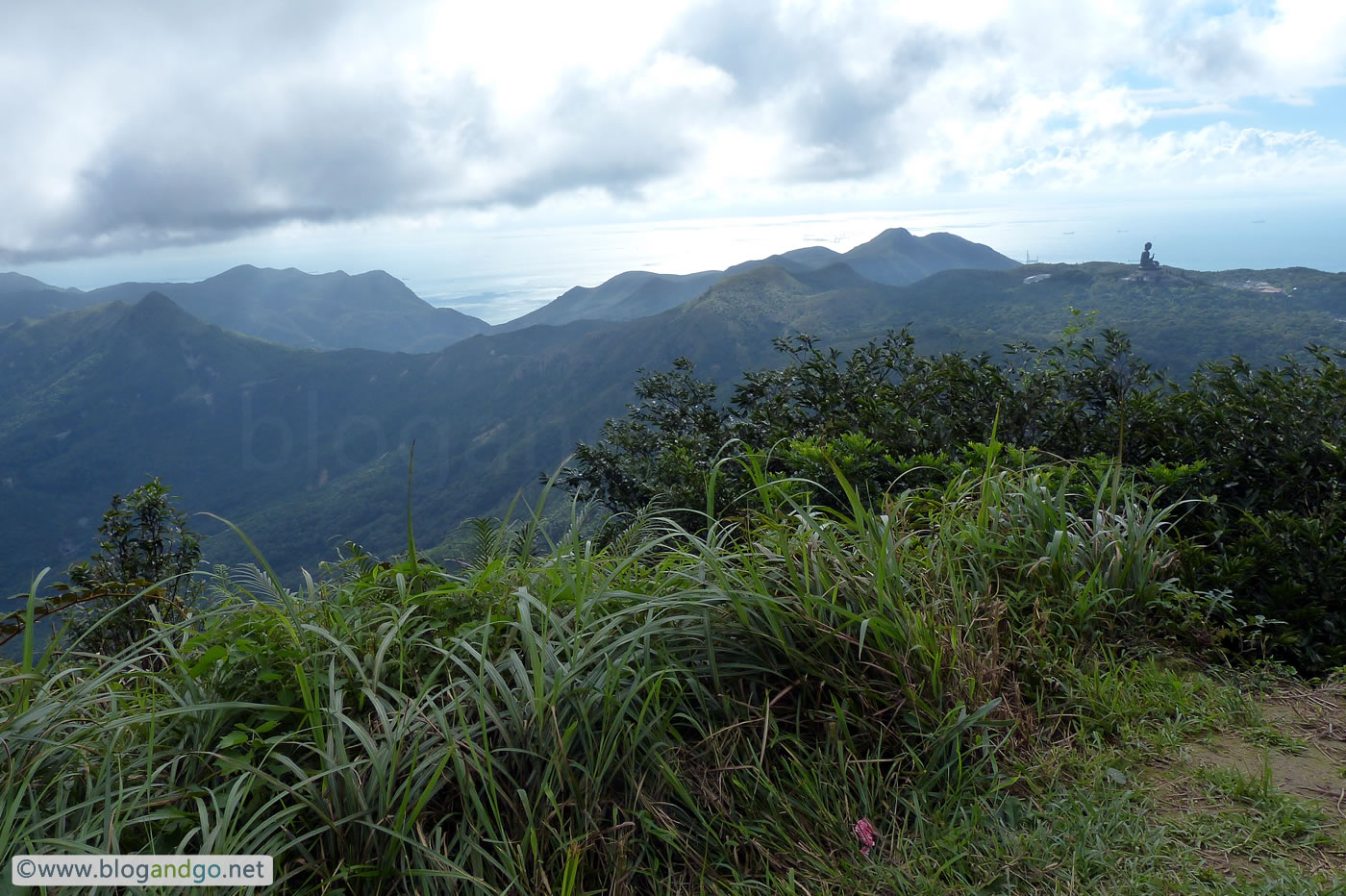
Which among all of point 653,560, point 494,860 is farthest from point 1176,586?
point 494,860

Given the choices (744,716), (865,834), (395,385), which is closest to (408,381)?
(395,385)

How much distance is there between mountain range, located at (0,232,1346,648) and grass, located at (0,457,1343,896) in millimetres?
37005

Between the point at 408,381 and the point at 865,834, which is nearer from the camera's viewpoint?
the point at 865,834

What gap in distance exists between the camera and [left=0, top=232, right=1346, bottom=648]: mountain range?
42531mm

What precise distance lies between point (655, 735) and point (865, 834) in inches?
20.5

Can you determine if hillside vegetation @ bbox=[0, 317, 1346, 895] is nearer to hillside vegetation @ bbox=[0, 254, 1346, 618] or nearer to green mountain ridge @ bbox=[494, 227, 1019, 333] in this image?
hillside vegetation @ bbox=[0, 254, 1346, 618]

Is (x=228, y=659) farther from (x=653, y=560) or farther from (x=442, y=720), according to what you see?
(x=653, y=560)

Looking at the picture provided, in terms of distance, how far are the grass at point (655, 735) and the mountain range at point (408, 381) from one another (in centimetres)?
3701

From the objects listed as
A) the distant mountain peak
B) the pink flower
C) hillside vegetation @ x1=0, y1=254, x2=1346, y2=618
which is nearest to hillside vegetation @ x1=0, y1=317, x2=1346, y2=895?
the pink flower

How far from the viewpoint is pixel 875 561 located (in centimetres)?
211

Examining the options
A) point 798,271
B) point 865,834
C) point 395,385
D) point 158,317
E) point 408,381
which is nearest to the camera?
point 865,834

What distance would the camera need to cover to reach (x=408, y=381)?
345ft

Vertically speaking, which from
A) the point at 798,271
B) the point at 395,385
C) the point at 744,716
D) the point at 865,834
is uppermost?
the point at 798,271

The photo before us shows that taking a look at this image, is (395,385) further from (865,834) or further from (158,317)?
(865,834)
